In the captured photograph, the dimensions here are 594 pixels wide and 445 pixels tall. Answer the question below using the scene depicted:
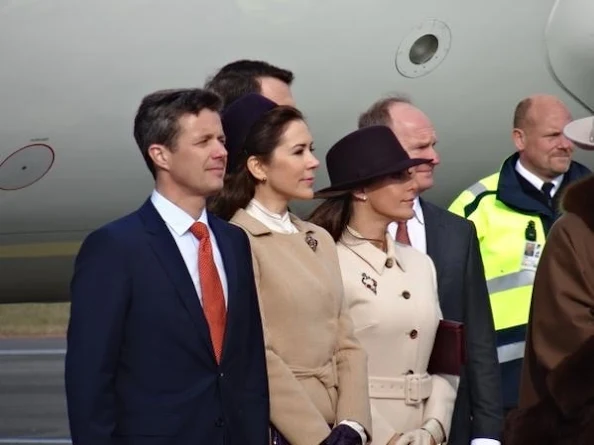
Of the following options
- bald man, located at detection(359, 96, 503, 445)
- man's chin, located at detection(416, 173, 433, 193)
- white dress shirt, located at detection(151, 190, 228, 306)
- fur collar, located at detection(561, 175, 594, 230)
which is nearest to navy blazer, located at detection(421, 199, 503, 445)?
bald man, located at detection(359, 96, 503, 445)

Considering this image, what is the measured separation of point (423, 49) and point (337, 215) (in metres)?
2.61

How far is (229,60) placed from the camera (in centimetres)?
654

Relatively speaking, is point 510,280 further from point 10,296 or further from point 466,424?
point 10,296

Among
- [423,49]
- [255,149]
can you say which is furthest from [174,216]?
[423,49]

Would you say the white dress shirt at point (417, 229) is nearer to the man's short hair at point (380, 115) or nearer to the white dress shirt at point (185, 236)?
the man's short hair at point (380, 115)

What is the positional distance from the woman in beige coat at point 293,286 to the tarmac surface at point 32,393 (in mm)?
6133

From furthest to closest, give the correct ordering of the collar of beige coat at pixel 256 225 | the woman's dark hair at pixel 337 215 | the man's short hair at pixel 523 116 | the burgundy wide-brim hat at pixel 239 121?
the man's short hair at pixel 523 116, the woman's dark hair at pixel 337 215, the burgundy wide-brim hat at pixel 239 121, the collar of beige coat at pixel 256 225

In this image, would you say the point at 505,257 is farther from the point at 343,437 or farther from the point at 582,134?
the point at 582,134

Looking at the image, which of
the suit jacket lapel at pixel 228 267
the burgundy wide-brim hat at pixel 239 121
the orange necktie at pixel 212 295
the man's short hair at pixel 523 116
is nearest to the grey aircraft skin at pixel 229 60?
the man's short hair at pixel 523 116

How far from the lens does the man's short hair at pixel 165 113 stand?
377cm

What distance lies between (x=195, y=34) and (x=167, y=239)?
2.92m

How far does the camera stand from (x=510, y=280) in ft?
18.0

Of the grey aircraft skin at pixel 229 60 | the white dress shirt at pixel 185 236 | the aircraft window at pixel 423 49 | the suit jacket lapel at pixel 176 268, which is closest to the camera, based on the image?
the suit jacket lapel at pixel 176 268

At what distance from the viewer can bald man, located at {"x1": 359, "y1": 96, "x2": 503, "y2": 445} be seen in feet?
15.1
